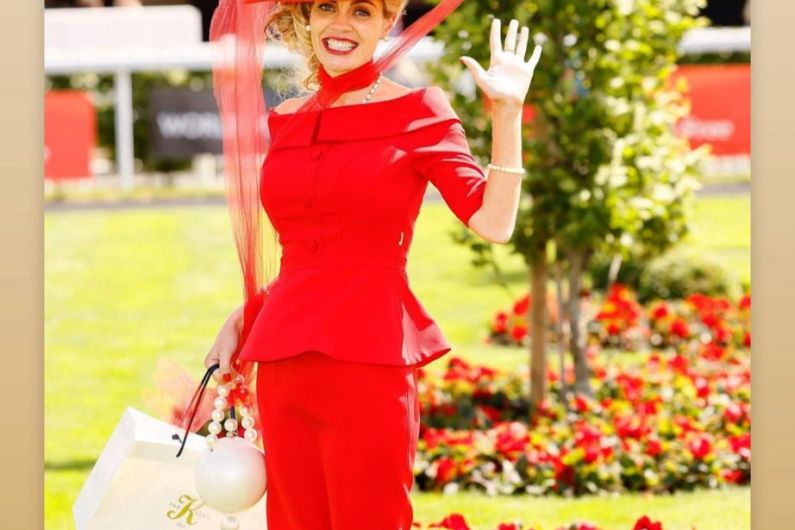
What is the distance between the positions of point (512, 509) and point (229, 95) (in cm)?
227

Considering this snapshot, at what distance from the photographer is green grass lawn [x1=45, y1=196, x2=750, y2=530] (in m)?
4.84

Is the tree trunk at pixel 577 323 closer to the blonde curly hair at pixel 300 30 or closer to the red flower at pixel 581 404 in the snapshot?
the red flower at pixel 581 404

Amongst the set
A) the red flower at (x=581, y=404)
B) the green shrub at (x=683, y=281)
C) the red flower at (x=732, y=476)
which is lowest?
the red flower at (x=732, y=476)

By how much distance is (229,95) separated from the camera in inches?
119

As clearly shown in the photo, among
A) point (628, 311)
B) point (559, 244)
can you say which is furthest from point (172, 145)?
point (559, 244)

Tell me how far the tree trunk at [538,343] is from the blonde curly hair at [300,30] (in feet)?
10.4

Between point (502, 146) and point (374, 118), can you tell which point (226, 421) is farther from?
point (502, 146)

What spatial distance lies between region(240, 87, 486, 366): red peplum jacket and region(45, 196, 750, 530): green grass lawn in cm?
168

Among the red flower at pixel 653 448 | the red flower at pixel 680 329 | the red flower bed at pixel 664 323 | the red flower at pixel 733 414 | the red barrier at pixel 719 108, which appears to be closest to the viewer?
the red flower at pixel 653 448

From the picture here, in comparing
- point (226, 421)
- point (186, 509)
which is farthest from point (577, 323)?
point (226, 421)

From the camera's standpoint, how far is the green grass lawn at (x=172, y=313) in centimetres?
484

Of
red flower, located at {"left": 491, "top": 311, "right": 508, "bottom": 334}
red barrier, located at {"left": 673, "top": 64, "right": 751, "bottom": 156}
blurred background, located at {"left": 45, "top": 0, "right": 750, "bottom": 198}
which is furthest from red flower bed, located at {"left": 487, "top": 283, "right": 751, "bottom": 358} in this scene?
red barrier, located at {"left": 673, "top": 64, "right": 751, "bottom": 156}

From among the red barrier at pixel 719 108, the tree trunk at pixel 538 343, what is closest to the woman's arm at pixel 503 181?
the tree trunk at pixel 538 343

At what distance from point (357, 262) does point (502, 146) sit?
365mm
